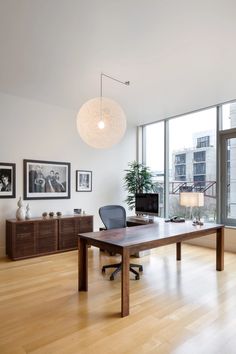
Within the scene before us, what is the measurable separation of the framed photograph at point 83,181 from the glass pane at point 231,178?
120 inches

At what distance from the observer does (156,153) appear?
6531 mm

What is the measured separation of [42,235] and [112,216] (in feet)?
4.94

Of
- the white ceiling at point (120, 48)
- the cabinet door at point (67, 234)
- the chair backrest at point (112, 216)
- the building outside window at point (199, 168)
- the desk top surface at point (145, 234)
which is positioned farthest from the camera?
the building outside window at point (199, 168)

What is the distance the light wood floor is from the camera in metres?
1.98

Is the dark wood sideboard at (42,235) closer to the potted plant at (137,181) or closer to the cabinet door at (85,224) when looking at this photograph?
the cabinet door at (85,224)

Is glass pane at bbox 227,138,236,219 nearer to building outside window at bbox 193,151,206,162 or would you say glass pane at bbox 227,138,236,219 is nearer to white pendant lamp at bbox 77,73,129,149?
building outside window at bbox 193,151,206,162

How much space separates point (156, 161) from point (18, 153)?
136 inches

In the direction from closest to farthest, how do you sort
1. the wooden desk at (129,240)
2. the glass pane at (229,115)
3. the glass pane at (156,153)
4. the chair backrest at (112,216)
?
the wooden desk at (129,240) < the chair backrest at (112,216) < the glass pane at (229,115) < the glass pane at (156,153)

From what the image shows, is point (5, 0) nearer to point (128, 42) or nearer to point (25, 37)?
point (25, 37)

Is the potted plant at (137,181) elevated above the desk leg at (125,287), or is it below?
above

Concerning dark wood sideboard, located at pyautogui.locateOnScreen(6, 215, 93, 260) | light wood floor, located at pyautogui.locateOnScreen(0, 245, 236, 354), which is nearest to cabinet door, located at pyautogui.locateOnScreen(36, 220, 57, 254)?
dark wood sideboard, located at pyautogui.locateOnScreen(6, 215, 93, 260)

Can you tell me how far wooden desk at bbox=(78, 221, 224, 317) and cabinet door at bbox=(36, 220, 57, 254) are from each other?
1.77 meters

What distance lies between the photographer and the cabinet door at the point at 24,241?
4.27 m

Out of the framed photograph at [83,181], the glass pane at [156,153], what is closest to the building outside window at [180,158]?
the glass pane at [156,153]
